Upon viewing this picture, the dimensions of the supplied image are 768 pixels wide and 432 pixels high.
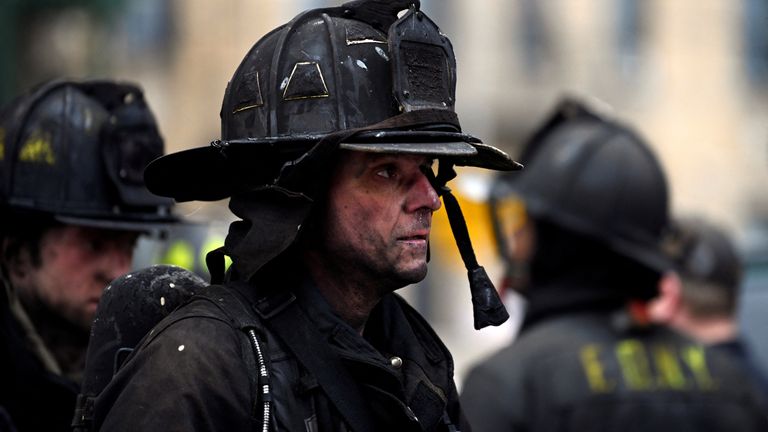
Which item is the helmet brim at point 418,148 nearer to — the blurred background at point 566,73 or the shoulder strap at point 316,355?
Answer: the shoulder strap at point 316,355

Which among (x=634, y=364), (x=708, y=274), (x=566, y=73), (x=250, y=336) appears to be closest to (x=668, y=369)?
(x=634, y=364)

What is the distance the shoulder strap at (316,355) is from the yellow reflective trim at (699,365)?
2.69 m

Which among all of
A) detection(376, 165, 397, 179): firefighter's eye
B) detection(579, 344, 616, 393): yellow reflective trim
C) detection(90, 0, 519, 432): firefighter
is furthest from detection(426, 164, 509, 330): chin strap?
detection(579, 344, 616, 393): yellow reflective trim

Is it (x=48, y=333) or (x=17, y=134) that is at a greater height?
(x=17, y=134)

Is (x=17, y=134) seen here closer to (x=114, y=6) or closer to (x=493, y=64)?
(x=114, y=6)

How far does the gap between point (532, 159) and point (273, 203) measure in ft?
10.7

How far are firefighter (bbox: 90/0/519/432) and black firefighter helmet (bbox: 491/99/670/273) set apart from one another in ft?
8.26

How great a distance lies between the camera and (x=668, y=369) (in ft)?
18.9

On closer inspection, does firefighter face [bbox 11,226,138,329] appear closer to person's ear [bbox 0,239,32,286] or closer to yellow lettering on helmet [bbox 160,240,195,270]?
person's ear [bbox 0,239,32,286]

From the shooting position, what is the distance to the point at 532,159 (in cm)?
669

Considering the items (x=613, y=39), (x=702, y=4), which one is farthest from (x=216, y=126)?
(x=702, y=4)

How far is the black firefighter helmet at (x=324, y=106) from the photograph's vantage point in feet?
11.4

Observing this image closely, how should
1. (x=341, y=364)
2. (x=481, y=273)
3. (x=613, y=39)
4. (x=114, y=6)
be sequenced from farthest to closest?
(x=613, y=39) → (x=114, y=6) → (x=481, y=273) → (x=341, y=364)

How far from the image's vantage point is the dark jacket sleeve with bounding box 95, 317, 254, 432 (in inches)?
124
